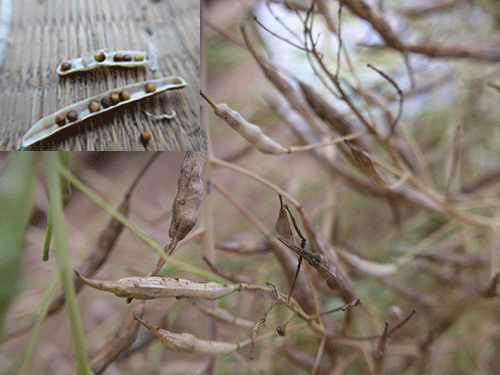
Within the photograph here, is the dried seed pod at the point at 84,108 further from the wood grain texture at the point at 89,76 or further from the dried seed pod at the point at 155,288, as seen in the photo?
the dried seed pod at the point at 155,288

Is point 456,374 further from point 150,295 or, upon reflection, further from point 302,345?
point 150,295

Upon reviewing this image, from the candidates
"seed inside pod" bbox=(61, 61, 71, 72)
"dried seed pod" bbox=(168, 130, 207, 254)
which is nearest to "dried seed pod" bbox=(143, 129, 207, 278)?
"dried seed pod" bbox=(168, 130, 207, 254)

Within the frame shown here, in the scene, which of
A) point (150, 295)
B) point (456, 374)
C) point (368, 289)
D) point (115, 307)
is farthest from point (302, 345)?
point (150, 295)

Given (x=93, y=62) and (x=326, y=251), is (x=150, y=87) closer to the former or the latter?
(x=93, y=62)

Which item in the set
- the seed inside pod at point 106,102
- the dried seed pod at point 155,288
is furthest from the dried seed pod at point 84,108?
the dried seed pod at point 155,288

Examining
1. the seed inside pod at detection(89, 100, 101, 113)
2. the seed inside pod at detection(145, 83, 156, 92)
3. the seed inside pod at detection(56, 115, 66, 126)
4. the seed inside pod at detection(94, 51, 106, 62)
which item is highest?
the seed inside pod at detection(94, 51, 106, 62)

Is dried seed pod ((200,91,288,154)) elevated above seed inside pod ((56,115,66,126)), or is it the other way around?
seed inside pod ((56,115,66,126))

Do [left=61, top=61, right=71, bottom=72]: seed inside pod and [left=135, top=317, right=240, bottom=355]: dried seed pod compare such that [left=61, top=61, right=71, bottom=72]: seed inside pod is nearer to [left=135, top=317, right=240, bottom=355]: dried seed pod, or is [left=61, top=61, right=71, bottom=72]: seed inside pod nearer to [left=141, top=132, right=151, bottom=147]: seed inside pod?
[left=141, top=132, right=151, bottom=147]: seed inside pod
